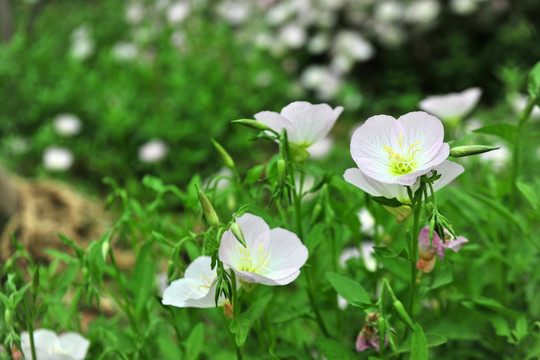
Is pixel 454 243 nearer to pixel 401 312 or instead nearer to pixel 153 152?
pixel 401 312

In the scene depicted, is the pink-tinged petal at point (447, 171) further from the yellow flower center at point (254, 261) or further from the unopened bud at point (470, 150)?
the yellow flower center at point (254, 261)

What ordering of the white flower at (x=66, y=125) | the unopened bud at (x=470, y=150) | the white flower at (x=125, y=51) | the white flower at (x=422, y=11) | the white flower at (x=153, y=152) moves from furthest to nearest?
the white flower at (x=125, y=51)
the white flower at (x=422, y=11)
the white flower at (x=66, y=125)
the white flower at (x=153, y=152)
the unopened bud at (x=470, y=150)

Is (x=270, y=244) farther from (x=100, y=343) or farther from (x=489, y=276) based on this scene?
(x=489, y=276)

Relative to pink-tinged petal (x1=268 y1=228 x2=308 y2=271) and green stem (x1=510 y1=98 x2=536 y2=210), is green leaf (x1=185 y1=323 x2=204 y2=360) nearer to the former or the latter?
pink-tinged petal (x1=268 y1=228 x2=308 y2=271)

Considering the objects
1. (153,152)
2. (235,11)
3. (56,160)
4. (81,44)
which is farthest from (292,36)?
(56,160)

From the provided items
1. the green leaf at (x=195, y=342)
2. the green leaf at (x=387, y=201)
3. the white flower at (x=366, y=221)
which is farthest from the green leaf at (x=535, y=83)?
the green leaf at (x=195, y=342)

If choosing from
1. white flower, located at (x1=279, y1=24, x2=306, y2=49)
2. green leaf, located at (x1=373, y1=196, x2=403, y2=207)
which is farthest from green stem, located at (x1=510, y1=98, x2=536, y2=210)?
white flower, located at (x1=279, y1=24, x2=306, y2=49)
